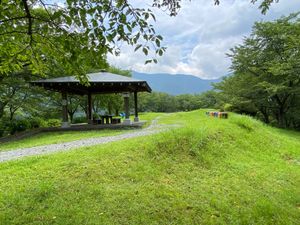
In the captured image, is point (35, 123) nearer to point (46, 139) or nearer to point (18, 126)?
point (18, 126)

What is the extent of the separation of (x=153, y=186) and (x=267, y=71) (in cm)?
1466

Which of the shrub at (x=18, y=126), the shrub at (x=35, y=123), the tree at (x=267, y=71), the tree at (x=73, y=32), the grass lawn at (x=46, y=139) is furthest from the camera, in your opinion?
the tree at (x=267, y=71)

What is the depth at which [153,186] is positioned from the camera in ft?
13.7

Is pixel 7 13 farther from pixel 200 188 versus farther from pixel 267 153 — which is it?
pixel 267 153

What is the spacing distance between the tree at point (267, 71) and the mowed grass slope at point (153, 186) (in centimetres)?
1095

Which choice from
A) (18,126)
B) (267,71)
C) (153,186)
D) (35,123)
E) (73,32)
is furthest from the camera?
(267,71)

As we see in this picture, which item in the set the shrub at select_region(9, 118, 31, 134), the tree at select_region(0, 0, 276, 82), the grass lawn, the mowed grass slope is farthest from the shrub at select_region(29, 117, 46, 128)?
the tree at select_region(0, 0, 276, 82)

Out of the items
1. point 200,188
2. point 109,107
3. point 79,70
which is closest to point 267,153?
point 200,188

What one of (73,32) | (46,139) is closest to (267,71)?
(46,139)

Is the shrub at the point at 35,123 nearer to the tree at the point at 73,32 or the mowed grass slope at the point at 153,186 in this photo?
the mowed grass slope at the point at 153,186

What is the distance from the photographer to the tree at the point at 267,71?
1575cm

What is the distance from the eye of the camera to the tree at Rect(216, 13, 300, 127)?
15.8 metres

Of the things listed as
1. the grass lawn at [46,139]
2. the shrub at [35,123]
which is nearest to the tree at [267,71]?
the grass lawn at [46,139]

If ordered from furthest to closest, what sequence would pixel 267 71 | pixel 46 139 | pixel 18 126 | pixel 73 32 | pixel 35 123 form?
pixel 267 71 → pixel 35 123 → pixel 18 126 → pixel 46 139 → pixel 73 32
